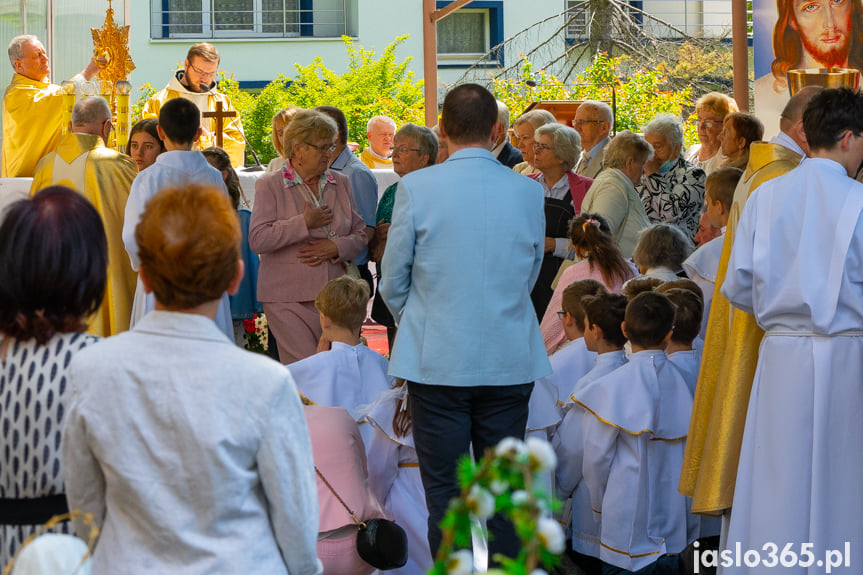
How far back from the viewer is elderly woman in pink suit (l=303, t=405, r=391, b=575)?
4.25m

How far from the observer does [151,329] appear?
228 centimetres

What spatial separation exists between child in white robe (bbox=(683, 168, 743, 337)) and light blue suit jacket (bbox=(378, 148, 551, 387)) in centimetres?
184

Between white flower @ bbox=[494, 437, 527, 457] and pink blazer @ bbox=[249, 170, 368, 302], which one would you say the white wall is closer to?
pink blazer @ bbox=[249, 170, 368, 302]

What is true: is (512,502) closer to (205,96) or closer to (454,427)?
(454,427)

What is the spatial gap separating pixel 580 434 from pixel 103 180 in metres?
3.12

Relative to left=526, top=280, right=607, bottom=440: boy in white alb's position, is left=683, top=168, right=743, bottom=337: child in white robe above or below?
above

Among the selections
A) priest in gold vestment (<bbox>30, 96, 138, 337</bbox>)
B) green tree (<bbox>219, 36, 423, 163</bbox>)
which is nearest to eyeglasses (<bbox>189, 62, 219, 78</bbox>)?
priest in gold vestment (<bbox>30, 96, 138, 337</bbox>)

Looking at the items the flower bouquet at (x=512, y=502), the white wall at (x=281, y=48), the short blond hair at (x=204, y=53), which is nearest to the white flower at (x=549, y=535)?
the flower bouquet at (x=512, y=502)

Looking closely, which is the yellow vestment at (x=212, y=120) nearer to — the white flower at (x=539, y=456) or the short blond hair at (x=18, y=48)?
the short blond hair at (x=18, y=48)

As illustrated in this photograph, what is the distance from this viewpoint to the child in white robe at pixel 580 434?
16.8 feet

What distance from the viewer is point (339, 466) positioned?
4367 mm

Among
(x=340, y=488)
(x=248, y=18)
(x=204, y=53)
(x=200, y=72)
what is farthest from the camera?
(x=248, y=18)

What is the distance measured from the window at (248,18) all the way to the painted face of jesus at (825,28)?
28845 millimetres

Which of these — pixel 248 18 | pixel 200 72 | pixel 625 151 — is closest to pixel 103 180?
pixel 625 151
